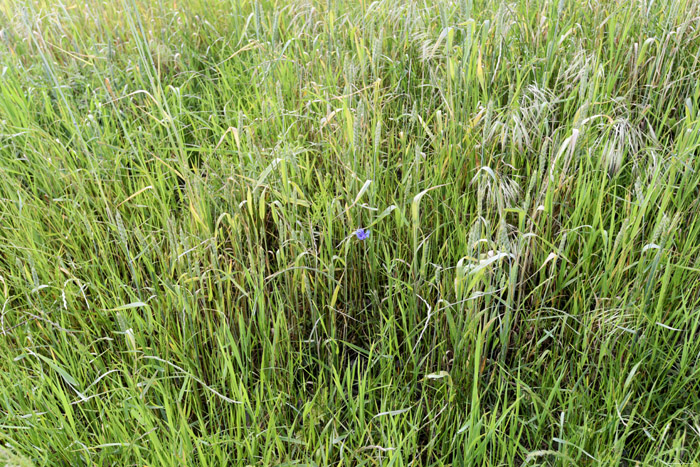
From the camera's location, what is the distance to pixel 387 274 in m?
1.25

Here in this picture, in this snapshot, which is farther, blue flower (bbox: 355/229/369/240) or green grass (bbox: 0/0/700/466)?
blue flower (bbox: 355/229/369/240)

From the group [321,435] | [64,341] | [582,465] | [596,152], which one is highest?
[596,152]

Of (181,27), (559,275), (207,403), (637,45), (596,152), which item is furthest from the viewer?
(181,27)

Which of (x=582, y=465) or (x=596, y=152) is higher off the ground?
(x=596, y=152)

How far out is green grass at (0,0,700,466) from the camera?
106 centimetres

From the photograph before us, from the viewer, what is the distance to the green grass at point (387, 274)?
1060 millimetres

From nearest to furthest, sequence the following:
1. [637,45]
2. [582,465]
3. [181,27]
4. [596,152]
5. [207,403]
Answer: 1. [582,465]
2. [207,403]
3. [596,152]
4. [637,45]
5. [181,27]

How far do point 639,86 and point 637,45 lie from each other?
141mm

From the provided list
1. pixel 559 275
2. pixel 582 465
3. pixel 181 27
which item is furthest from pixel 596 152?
pixel 181 27

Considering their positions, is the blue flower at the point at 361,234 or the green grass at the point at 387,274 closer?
the green grass at the point at 387,274

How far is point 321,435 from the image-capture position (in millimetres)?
1018

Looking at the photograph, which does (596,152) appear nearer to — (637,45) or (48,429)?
(637,45)

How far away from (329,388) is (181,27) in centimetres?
192

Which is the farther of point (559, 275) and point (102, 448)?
point (559, 275)
